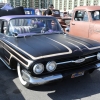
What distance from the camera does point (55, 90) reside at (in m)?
3.84

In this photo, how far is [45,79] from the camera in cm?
331

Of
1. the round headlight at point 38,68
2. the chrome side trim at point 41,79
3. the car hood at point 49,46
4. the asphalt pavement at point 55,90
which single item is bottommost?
the asphalt pavement at point 55,90

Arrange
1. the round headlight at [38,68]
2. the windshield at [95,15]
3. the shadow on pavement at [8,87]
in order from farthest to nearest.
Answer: the windshield at [95,15] < the shadow on pavement at [8,87] < the round headlight at [38,68]

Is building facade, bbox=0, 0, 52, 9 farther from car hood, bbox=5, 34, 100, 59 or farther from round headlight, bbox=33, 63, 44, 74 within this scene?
round headlight, bbox=33, 63, 44, 74

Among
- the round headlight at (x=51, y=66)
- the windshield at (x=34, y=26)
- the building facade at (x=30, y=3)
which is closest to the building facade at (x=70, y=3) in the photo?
the building facade at (x=30, y=3)

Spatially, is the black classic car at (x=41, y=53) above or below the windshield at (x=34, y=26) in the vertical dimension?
below

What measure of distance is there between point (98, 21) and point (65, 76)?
3786 millimetres

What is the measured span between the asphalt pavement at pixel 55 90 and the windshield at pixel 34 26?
1218mm

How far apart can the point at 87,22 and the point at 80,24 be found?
384 millimetres

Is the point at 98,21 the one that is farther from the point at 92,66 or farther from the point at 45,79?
the point at 45,79

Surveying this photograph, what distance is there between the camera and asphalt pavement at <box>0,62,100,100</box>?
11.7 feet

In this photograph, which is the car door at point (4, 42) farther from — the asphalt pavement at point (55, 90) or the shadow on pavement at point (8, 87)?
the asphalt pavement at point (55, 90)

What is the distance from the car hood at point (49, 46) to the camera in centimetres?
339

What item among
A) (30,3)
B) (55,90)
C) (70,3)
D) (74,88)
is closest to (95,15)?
(74,88)
